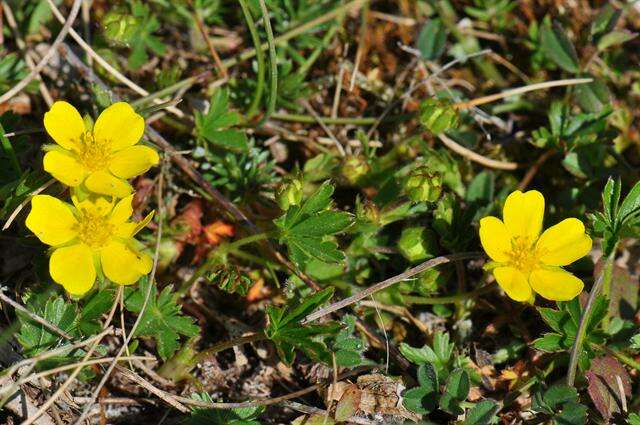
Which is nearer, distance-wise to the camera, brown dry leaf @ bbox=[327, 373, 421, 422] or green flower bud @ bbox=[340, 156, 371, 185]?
brown dry leaf @ bbox=[327, 373, 421, 422]

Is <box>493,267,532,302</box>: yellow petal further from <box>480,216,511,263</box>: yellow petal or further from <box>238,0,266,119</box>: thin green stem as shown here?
<box>238,0,266,119</box>: thin green stem

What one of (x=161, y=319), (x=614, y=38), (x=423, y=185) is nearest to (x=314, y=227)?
(x=423, y=185)

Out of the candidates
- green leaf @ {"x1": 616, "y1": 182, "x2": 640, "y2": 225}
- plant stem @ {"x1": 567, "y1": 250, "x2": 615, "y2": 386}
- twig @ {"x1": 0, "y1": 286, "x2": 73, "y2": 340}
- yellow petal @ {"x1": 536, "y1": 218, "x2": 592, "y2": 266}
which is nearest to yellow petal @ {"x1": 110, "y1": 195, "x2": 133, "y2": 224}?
twig @ {"x1": 0, "y1": 286, "x2": 73, "y2": 340}

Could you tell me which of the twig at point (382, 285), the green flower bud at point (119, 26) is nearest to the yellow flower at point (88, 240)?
the twig at point (382, 285)

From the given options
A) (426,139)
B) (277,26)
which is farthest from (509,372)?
(277,26)

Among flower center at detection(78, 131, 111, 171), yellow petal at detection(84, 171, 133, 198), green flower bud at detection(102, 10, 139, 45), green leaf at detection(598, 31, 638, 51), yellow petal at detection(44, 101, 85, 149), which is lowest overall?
green leaf at detection(598, 31, 638, 51)

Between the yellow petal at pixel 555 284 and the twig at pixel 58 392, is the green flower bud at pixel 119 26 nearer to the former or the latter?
the twig at pixel 58 392

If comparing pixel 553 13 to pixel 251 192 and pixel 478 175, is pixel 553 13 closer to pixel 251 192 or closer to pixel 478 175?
pixel 478 175
